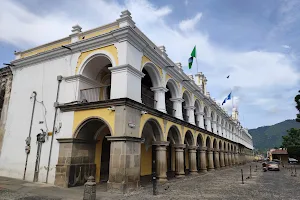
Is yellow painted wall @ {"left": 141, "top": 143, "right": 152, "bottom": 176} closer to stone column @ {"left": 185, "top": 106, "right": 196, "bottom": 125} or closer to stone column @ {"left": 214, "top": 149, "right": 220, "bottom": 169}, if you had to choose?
stone column @ {"left": 185, "top": 106, "right": 196, "bottom": 125}

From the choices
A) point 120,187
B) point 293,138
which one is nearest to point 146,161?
point 120,187

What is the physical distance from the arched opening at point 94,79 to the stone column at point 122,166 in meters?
3.91

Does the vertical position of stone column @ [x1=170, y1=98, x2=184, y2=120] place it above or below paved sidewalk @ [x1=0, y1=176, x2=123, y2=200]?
above

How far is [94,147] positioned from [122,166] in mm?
3661

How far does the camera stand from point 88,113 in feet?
38.2

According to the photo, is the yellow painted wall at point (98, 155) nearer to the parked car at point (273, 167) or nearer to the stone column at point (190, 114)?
the stone column at point (190, 114)

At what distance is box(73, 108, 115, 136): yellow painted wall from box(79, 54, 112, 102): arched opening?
1176 mm

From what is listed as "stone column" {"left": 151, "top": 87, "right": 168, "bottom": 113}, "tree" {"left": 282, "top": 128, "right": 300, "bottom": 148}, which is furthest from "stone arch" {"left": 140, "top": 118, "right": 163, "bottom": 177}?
"tree" {"left": 282, "top": 128, "right": 300, "bottom": 148}

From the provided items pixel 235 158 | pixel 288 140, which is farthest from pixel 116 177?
pixel 288 140

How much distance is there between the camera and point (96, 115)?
11.3 metres

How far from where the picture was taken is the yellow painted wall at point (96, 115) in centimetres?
1075

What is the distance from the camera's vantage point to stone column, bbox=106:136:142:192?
992cm

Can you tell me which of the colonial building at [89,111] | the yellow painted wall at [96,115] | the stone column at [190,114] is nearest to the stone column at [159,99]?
the colonial building at [89,111]

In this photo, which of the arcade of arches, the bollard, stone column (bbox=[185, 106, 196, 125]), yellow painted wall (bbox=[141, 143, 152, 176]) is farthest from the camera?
stone column (bbox=[185, 106, 196, 125])
